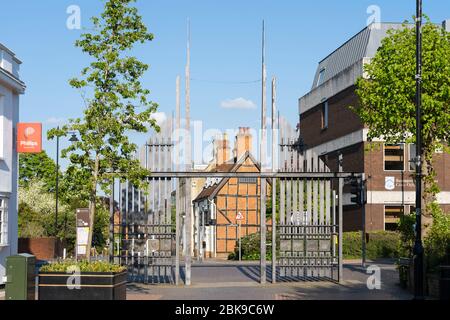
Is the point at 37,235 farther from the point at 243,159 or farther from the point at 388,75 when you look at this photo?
the point at 388,75

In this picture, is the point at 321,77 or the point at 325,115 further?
the point at 321,77

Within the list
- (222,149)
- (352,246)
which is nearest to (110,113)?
(352,246)

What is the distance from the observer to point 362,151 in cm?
5175

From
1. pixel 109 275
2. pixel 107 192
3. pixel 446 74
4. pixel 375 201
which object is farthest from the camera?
pixel 375 201

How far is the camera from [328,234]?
1022 inches

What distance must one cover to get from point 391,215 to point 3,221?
109 ft

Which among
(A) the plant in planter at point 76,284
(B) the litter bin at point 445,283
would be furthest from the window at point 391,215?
(A) the plant in planter at point 76,284

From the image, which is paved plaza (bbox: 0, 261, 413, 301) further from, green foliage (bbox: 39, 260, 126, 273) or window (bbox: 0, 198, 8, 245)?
green foliage (bbox: 39, 260, 126, 273)

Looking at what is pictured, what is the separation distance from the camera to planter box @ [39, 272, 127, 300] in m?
17.2

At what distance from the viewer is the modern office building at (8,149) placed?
24.9 meters

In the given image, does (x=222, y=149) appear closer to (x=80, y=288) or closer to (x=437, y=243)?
(x=437, y=243)

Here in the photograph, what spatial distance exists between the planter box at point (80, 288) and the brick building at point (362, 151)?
107 feet
